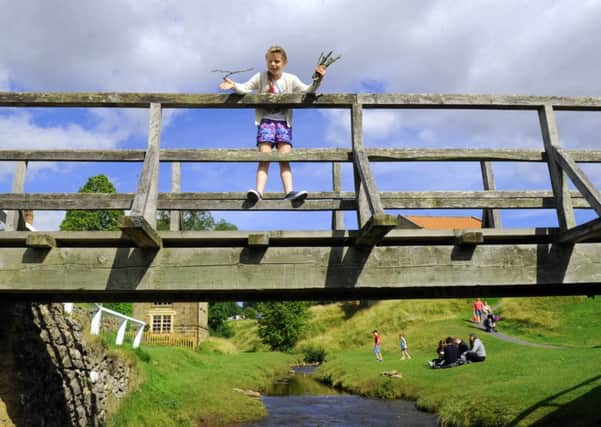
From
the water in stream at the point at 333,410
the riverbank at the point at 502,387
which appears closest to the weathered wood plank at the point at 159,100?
the riverbank at the point at 502,387

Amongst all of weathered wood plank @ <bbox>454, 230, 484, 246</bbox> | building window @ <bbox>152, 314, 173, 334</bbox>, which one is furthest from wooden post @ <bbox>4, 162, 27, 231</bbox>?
building window @ <bbox>152, 314, 173, 334</bbox>

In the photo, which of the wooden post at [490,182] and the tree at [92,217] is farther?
the tree at [92,217]

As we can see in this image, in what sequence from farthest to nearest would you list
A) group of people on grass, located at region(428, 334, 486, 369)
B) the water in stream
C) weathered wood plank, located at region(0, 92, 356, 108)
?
1. group of people on grass, located at region(428, 334, 486, 369)
2. the water in stream
3. weathered wood plank, located at region(0, 92, 356, 108)

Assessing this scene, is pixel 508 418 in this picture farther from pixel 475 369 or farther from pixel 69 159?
pixel 69 159

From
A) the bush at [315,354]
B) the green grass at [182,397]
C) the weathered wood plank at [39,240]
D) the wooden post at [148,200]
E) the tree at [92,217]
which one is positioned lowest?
the bush at [315,354]

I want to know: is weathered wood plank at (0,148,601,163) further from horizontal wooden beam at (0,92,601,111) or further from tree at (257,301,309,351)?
tree at (257,301,309,351)

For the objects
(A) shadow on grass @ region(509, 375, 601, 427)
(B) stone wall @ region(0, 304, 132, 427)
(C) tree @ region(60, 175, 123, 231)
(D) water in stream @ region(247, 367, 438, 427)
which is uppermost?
(C) tree @ region(60, 175, 123, 231)

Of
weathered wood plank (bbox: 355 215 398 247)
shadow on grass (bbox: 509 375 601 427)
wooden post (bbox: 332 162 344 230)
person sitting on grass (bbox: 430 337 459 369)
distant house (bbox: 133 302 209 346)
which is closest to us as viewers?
weathered wood plank (bbox: 355 215 398 247)

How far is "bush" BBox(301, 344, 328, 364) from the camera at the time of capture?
47.4 metres

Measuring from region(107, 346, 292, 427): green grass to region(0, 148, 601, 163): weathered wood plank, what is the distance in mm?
8363

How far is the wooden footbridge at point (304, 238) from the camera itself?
17.4 ft

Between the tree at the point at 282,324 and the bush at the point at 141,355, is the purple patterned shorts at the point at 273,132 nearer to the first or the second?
the bush at the point at 141,355

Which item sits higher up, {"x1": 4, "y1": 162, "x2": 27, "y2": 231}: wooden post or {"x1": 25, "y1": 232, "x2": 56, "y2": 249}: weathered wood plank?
{"x1": 4, "y1": 162, "x2": 27, "y2": 231}: wooden post

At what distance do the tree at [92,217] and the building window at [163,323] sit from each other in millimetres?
9788
